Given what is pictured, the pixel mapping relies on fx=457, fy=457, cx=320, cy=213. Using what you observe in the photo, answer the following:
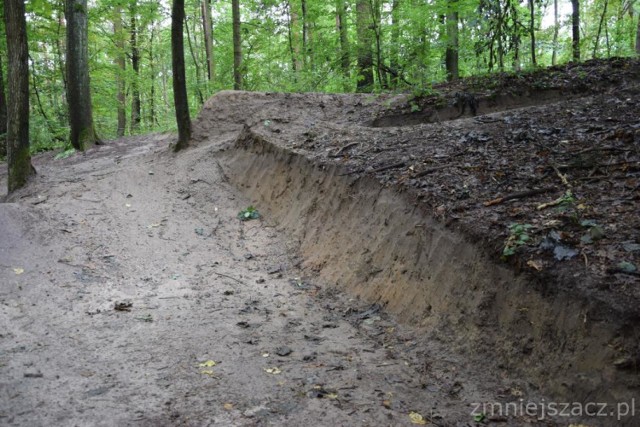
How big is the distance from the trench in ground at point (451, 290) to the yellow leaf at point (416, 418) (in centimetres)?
81

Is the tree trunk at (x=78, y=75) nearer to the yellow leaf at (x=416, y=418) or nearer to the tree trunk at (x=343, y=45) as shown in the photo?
the tree trunk at (x=343, y=45)

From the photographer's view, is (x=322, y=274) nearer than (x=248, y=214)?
Yes

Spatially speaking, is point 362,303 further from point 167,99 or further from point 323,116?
point 167,99

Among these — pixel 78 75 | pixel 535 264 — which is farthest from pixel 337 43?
pixel 535 264

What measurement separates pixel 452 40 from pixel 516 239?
405 inches

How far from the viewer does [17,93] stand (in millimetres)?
9625

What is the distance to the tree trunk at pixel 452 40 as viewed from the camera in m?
11.3

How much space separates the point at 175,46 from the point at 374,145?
230 inches

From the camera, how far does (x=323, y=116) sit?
11250mm

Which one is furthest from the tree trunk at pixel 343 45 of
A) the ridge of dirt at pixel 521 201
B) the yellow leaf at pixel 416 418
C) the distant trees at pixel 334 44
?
the yellow leaf at pixel 416 418

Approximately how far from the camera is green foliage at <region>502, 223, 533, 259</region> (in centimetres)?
408

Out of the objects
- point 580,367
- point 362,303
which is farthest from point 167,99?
point 580,367

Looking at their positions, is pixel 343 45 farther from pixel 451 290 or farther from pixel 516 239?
pixel 516 239

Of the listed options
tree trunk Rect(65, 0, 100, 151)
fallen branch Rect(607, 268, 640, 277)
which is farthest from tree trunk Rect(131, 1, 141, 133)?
fallen branch Rect(607, 268, 640, 277)
